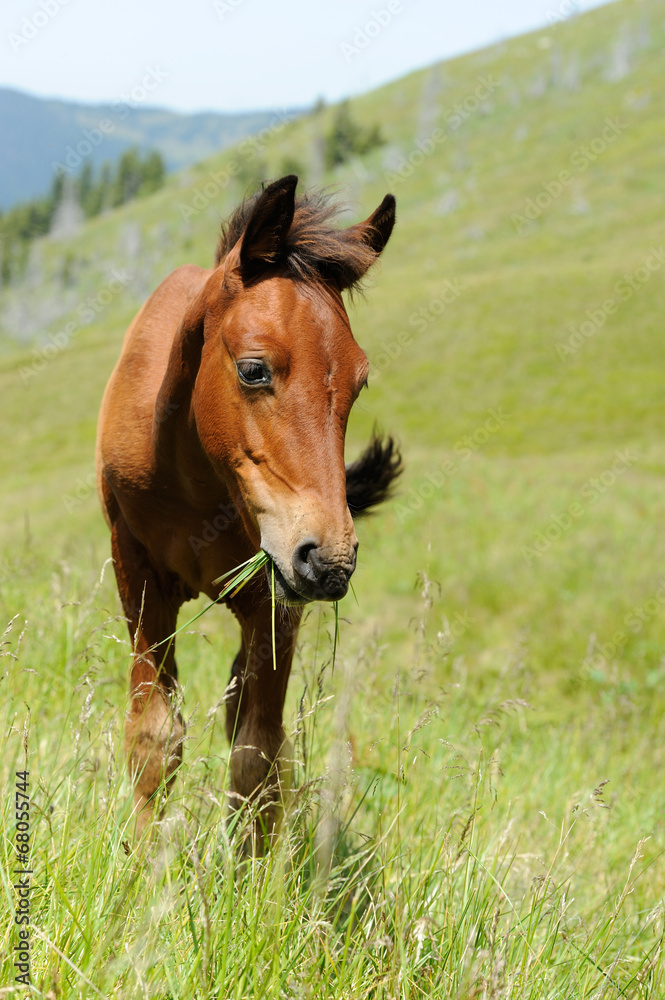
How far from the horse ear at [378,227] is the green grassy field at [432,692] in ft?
0.27

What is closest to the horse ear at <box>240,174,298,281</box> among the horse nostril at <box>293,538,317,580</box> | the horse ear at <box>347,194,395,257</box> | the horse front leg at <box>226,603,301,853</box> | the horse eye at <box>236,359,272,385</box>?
the horse ear at <box>347,194,395,257</box>

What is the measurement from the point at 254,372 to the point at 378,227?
0.97 m

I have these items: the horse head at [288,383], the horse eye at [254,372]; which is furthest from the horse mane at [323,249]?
the horse eye at [254,372]

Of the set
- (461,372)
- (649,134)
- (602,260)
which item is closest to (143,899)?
(461,372)

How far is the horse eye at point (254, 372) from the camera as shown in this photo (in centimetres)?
262

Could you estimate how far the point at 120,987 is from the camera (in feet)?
6.59

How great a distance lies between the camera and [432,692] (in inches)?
320

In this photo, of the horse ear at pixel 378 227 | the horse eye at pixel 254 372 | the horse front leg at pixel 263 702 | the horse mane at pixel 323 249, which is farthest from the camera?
the horse front leg at pixel 263 702

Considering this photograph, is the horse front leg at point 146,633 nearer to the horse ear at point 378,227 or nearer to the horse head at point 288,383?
the horse head at point 288,383

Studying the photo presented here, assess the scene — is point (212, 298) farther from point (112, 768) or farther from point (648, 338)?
point (648, 338)

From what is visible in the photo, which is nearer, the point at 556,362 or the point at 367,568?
the point at 367,568

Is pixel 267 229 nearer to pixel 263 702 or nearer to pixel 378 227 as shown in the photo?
pixel 378 227

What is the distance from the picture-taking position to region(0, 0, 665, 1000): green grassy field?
2316 mm

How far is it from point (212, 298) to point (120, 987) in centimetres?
223
